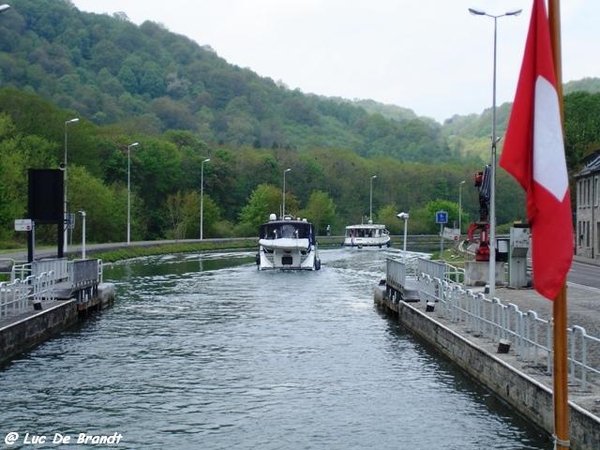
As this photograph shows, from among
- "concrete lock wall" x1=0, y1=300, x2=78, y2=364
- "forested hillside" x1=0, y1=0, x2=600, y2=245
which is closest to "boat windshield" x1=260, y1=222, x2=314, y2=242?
"forested hillside" x1=0, y1=0, x2=600, y2=245

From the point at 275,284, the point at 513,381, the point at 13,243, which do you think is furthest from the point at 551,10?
the point at 13,243

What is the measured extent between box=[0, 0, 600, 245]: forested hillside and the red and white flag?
53207 millimetres

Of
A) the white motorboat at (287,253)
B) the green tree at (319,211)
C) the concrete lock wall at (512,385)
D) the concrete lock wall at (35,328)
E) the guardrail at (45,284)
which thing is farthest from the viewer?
the green tree at (319,211)

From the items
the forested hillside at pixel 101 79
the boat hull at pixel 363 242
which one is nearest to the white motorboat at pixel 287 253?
the boat hull at pixel 363 242

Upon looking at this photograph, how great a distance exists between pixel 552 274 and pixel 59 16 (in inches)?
7431

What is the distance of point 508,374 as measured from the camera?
17188 millimetres

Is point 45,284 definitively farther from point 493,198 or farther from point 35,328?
point 493,198

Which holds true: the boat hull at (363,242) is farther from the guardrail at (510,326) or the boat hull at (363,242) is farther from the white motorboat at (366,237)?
the guardrail at (510,326)

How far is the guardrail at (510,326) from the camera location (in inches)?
611

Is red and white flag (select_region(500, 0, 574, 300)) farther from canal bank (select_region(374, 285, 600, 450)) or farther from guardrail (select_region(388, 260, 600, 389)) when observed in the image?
guardrail (select_region(388, 260, 600, 389))

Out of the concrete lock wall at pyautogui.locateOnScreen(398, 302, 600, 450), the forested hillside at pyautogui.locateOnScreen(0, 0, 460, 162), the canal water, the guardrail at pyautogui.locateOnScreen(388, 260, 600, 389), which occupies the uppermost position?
the forested hillside at pyautogui.locateOnScreen(0, 0, 460, 162)

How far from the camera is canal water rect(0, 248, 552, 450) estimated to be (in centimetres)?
1550

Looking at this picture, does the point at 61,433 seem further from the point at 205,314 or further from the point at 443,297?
the point at 205,314

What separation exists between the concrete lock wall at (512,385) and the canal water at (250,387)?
284mm
